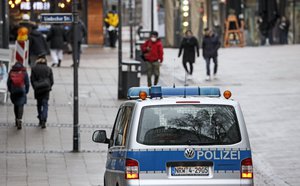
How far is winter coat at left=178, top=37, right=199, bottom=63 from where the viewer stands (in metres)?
33.2

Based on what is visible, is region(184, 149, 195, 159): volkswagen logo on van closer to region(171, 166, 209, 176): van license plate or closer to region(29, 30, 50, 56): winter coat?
region(171, 166, 209, 176): van license plate

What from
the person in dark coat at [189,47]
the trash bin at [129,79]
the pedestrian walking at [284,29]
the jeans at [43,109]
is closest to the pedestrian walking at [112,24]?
the pedestrian walking at [284,29]

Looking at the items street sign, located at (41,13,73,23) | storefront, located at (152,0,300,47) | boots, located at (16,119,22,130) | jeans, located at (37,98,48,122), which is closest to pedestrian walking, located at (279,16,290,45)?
storefront, located at (152,0,300,47)

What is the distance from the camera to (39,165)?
17.9m

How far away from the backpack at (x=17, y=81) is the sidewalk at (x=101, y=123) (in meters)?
0.86

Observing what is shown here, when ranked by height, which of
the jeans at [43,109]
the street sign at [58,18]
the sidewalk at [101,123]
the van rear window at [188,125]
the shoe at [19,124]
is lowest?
the sidewalk at [101,123]

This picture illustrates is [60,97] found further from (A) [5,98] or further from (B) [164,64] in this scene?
(B) [164,64]

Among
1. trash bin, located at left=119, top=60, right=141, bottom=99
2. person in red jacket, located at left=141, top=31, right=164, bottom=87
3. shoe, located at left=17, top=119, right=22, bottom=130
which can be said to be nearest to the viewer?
shoe, located at left=17, top=119, right=22, bottom=130

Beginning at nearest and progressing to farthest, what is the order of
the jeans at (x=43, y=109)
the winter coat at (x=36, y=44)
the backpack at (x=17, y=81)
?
1. the backpack at (x=17, y=81)
2. the jeans at (x=43, y=109)
3. the winter coat at (x=36, y=44)

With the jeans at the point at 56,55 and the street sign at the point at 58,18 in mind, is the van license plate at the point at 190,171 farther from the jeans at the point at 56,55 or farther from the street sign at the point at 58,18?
the jeans at the point at 56,55

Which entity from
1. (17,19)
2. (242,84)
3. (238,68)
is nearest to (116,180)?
(242,84)

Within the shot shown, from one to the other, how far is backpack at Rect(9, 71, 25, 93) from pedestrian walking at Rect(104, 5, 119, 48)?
29889 mm

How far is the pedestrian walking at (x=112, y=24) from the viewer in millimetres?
52250

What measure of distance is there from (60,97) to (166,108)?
52.9 ft
